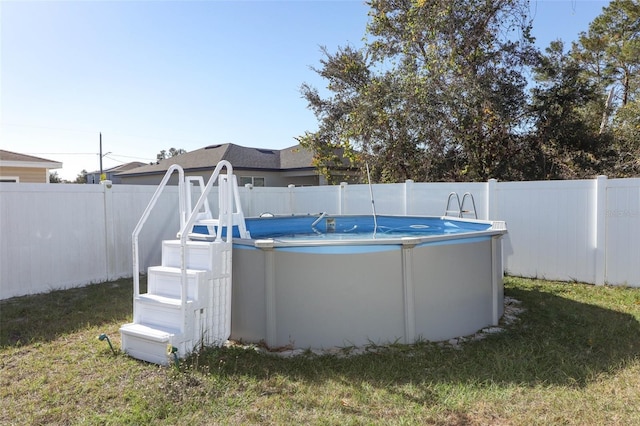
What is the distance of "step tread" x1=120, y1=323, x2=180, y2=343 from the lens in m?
3.23

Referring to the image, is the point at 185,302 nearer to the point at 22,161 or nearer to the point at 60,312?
the point at 60,312

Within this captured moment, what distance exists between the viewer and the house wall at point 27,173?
10852 mm

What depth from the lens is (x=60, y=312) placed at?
4.82 meters

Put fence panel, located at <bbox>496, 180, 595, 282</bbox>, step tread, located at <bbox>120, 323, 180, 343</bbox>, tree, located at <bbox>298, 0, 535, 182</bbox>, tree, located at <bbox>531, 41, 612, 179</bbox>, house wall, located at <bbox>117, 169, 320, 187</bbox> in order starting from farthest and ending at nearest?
house wall, located at <bbox>117, 169, 320, 187</bbox> < tree, located at <bbox>531, 41, 612, 179</bbox> < tree, located at <bbox>298, 0, 535, 182</bbox> < fence panel, located at <bbox>496, 180, 595, 282</bbox> < step tread, located at <bbox>120, 323, 180, 343</bbox>

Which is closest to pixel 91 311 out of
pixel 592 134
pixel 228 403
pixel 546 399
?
pixel 228 403

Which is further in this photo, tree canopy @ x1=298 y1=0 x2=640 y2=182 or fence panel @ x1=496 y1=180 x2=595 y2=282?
tree canopy @ x1=298 y1=0 x2=640 y2=182

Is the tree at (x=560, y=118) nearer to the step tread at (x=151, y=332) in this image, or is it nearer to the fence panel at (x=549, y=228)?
the fence panel at (x=549, y=228)

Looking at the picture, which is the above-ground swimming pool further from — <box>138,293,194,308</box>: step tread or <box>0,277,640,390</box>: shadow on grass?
<box>138,293,194,308</box>: step tread

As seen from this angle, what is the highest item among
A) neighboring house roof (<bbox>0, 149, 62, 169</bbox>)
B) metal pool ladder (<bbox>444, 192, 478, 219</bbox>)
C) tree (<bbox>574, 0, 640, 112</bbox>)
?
tree (<bbox>574, 0, 640, 112</bbox>)

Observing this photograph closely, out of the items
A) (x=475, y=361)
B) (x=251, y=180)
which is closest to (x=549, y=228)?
(x=475, y=361)

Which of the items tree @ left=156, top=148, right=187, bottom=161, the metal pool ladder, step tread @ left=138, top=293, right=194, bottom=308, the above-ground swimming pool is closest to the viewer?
step tread @ left=138, top=293, right=194, bottom=308

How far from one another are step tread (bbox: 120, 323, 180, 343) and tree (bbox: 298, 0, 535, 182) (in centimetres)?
813

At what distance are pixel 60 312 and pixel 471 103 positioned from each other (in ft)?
28.7

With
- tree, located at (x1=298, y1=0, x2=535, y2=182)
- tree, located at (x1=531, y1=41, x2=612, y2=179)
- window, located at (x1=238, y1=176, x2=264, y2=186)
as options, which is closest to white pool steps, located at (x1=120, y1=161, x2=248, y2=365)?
tree, located at (x1=298, y1=0, x2=535, y2=182)
